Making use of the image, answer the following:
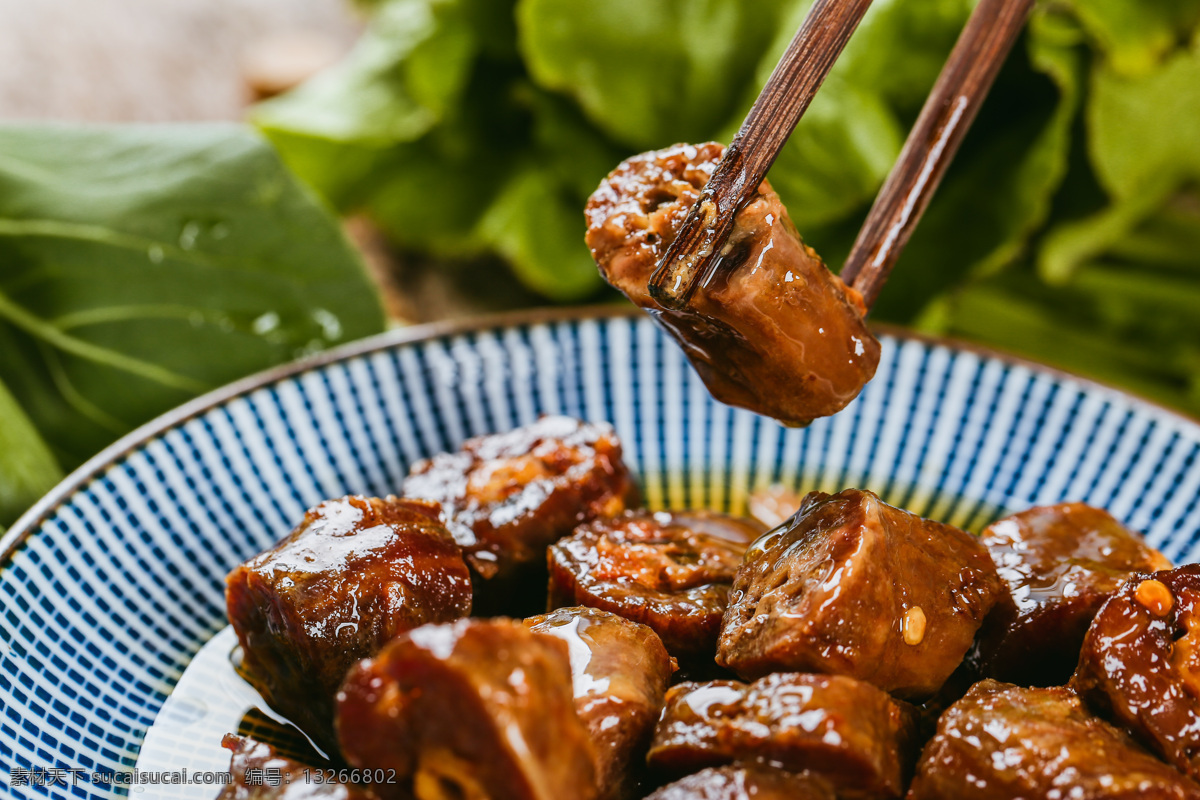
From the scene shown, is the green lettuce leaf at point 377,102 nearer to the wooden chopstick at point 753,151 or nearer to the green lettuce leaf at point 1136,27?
the green lettuce leaf at point 1136,27

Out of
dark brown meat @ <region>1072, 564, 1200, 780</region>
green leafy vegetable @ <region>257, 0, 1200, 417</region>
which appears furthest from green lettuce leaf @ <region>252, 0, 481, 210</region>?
dark brown meat @ <region>1072, 564, 1200, 780</region>

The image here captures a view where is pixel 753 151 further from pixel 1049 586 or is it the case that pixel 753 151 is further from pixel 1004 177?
pixel 1004 177

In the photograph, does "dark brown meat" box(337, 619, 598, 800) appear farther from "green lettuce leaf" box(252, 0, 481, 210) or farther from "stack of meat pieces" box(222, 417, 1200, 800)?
"green lettuce leaf" box(252, 0, 481, 210)

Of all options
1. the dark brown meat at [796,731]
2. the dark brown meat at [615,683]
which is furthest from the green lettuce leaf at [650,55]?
the dark brown meat at [796,731]

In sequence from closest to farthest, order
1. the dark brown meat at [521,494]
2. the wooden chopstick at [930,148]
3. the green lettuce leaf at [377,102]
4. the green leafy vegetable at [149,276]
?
the wooden chopstick at [930,148]
the dark brown meat at [521,494]
the green leafy vegetable at [149,276]
the green lettuce leaf at [377,102]

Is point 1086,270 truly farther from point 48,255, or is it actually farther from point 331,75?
point 48,255
